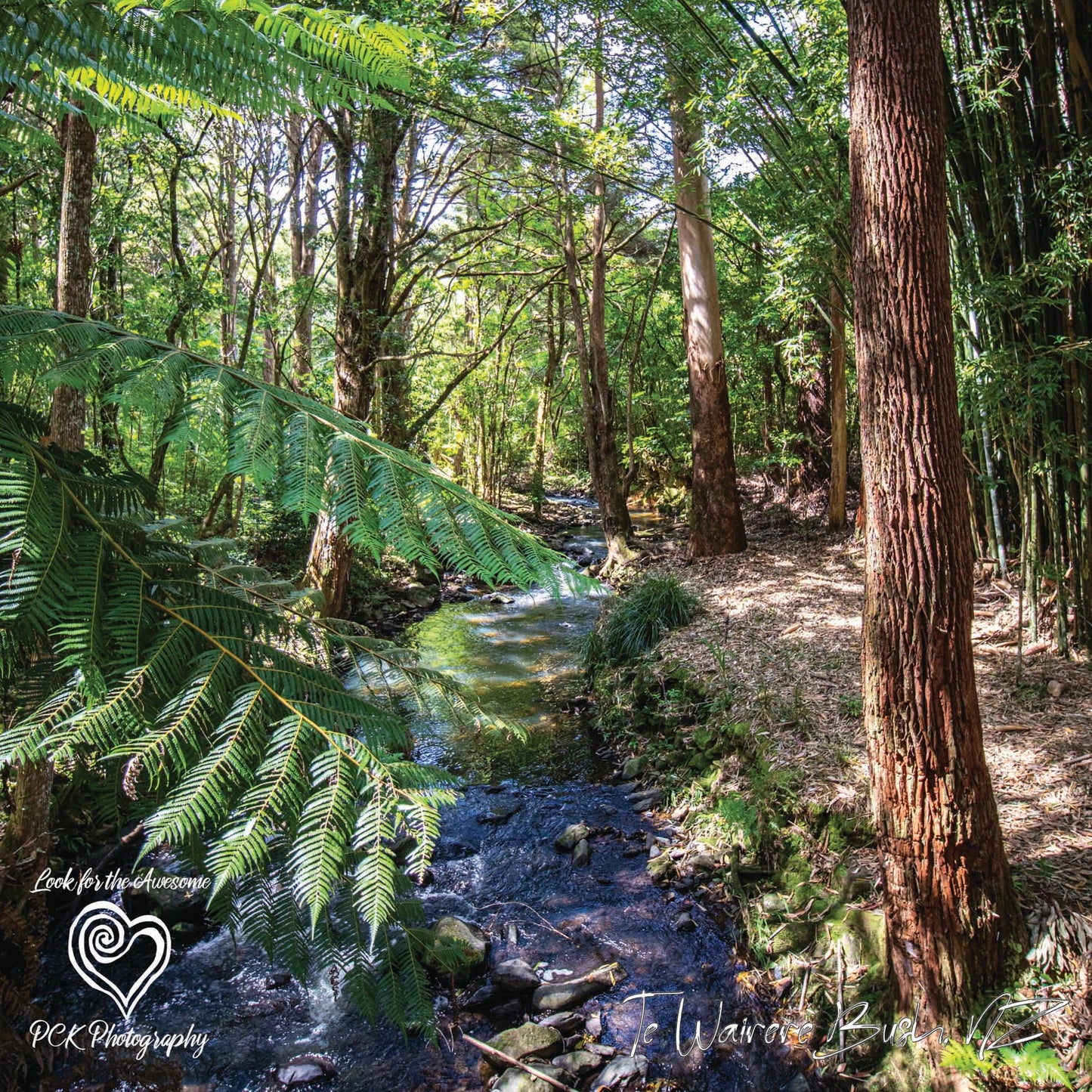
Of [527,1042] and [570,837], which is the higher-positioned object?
[570,837]

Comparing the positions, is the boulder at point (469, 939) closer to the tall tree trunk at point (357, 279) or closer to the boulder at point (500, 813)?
the boulder at point (500, 813)

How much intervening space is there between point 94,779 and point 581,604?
8.48 meters

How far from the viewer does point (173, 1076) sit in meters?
2.66

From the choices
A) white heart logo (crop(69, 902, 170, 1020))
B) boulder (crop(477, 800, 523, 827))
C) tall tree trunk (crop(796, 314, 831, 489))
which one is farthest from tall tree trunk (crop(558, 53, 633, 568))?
white heart logo (crop(69, 902, 170, 1020))

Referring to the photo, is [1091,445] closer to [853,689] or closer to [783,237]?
[853,689]

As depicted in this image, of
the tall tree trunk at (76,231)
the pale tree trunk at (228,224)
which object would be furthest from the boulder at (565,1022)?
the pale tree trunk at (228,224)

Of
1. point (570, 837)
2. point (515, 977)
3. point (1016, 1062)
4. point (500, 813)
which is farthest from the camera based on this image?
point (500, 813)

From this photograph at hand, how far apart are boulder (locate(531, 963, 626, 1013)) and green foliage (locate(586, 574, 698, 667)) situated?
3530 millimetres

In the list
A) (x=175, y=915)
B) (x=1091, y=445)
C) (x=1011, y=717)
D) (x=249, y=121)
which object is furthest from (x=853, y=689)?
(x=249, y=121)

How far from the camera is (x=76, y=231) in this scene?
381 centimetres

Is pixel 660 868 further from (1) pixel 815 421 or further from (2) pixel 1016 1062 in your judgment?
(1) pixel 815 421

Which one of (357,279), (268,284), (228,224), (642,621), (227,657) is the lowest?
(642,621)

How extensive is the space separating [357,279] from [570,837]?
6.15 meters

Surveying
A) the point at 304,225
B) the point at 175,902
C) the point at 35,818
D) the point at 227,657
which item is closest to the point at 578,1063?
the point at 175,902
